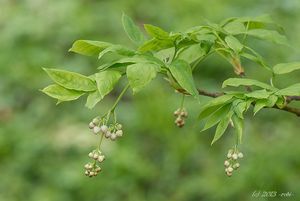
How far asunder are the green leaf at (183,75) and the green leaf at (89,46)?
169 mm

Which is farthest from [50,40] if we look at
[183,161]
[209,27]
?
[209,27]

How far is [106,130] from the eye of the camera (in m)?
1.47

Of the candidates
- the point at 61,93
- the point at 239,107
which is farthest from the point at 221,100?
the point at 61,93

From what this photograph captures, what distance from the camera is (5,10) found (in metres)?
Answer: 5.30

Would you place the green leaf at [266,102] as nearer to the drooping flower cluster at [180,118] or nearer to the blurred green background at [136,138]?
the drooping flower cluster at [180,118]

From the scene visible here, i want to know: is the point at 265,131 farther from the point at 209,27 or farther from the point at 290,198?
the point at 209,27

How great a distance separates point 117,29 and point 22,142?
147 cm

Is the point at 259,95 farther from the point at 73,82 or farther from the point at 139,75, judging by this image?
the point at 73,82

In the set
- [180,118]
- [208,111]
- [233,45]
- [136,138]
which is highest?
[233,45]

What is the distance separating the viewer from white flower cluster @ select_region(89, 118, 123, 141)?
1471mm

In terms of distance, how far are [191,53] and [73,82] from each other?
0.35 m

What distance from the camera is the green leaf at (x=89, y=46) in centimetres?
149

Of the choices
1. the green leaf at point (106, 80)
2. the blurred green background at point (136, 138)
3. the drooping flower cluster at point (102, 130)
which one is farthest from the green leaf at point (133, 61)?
the blurred green background at point (136, 138)

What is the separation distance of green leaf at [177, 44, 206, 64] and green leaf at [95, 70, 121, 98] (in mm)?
247
